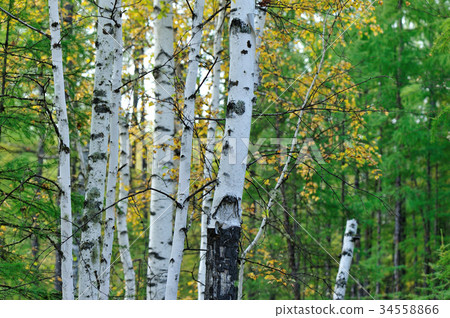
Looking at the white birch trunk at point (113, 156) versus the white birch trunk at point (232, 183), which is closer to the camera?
the white birch trunk at point (232, 183)

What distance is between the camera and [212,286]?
3314mm

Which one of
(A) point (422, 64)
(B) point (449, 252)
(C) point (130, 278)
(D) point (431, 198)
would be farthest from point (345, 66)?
(D) point (431, 198)

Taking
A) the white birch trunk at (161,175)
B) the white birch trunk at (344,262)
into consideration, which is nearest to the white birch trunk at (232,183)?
the white birch trunk at (161,175)

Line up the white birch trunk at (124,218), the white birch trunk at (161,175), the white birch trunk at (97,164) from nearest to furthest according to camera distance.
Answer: the white birch trunk at (97,164), the white birch trunk at (161,175), the white birch trunk at (124,218)

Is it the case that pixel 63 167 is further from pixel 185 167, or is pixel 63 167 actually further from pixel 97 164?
pixel 185 167

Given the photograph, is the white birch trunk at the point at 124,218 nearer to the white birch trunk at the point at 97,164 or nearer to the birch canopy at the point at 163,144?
the birch canopy at the point at 163,144

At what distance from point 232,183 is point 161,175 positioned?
84.9 inches

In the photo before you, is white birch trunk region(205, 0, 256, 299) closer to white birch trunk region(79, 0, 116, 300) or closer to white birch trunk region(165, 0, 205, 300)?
white birch trunk region(165, 0, 205, 300)

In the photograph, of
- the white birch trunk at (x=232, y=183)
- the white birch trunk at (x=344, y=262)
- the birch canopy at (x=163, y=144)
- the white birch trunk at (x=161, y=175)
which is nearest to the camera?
the white birch trunk at (x=232, y=183)

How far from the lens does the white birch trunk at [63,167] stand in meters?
3.48

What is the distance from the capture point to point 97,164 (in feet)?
12.9

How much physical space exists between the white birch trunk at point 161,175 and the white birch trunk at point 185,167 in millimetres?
1336

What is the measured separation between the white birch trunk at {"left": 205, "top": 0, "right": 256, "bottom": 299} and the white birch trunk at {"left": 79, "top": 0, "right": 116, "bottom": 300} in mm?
1137

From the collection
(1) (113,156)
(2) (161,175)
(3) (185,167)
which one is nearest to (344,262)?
(2) (161,175)
